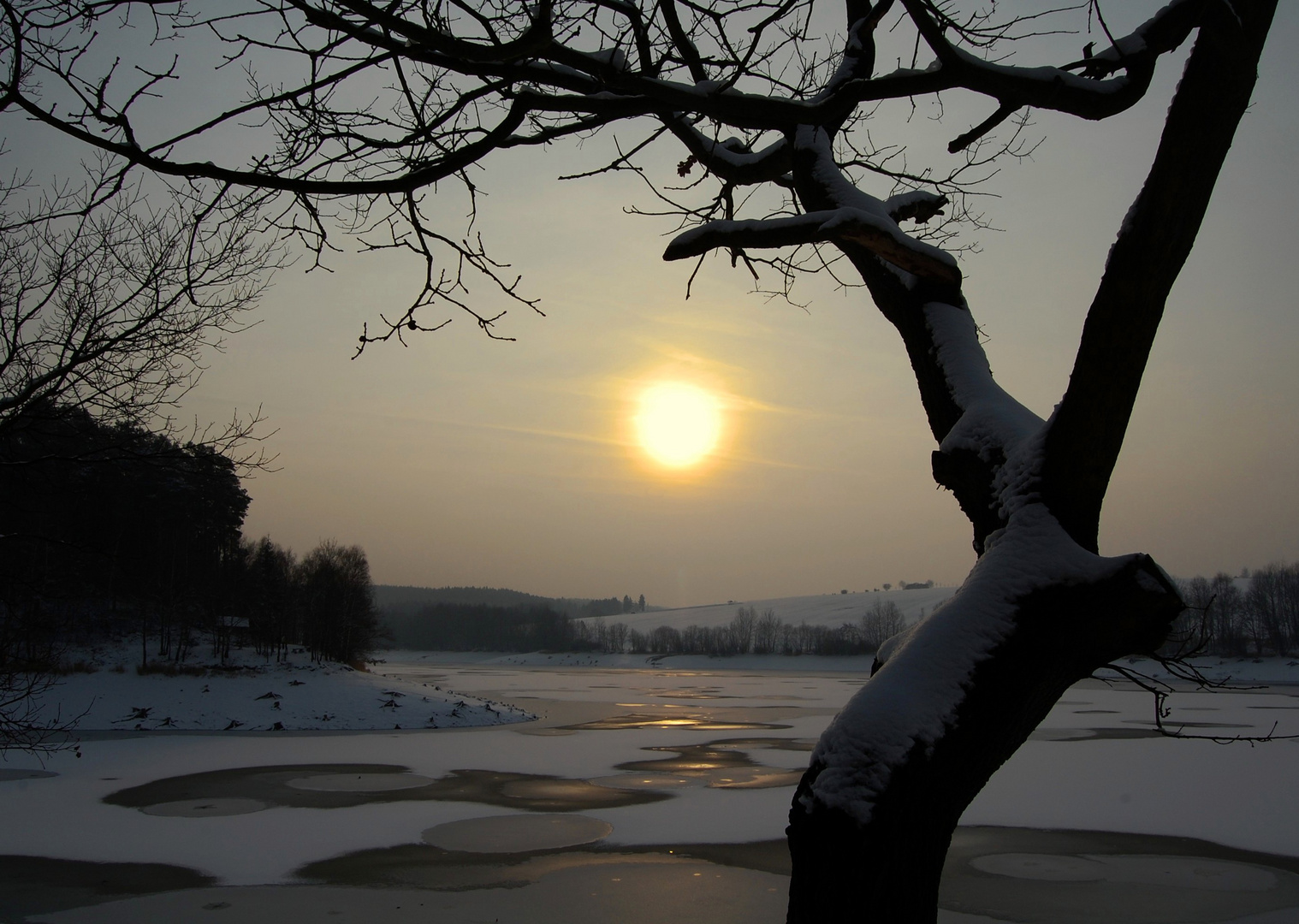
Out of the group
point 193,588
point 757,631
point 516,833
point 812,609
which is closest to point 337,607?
point 193,588

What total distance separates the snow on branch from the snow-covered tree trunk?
581mm

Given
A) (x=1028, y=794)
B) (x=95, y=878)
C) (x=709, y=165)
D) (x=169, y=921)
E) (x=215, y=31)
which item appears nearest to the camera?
(x=215, y=31)

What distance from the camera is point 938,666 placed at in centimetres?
221

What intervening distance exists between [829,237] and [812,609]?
452 feet

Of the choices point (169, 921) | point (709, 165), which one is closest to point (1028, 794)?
point (169, 921)

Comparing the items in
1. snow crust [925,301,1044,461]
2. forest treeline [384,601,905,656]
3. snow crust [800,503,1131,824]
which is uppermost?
snow crust [925,301,1044,461]

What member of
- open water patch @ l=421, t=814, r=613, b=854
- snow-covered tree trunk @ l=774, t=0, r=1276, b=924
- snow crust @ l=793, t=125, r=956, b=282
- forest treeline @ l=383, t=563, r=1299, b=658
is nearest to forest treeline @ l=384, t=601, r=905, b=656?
forest treeline @ l=383, t=563, r=1299, b=658

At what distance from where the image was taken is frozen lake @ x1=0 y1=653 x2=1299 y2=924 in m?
8.09

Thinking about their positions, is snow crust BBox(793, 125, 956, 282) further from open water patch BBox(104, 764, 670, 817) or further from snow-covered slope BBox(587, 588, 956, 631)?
snow-covered slope BBox(587, 588, 956, 631)

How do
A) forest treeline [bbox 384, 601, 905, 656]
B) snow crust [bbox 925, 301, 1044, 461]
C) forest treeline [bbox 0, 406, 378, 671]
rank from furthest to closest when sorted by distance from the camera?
→ forest treeline [bbox 384, 601, 905, 656] < forest treeline [bbox 0, 406, 378, 671] < snow crust [bbox 925, 301, 1044, 461]

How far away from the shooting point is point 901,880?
6.91ft

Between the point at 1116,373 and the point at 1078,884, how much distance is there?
8.67m

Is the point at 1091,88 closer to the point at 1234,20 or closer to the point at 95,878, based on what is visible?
the point at 1234,20

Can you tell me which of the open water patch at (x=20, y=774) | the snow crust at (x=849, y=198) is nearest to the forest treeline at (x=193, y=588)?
the open water patch at (x=20, y=774)
